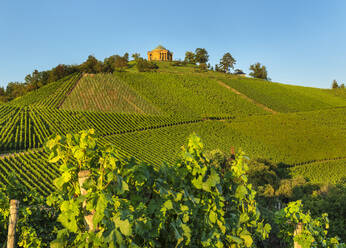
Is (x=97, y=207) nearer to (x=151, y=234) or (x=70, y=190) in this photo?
(x=70, y=190)

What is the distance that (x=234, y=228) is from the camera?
3.93 m

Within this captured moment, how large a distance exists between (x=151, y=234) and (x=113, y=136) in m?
34.3

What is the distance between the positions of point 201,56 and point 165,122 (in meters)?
75.5

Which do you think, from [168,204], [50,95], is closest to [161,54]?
[50,95]

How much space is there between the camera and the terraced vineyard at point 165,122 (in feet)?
105

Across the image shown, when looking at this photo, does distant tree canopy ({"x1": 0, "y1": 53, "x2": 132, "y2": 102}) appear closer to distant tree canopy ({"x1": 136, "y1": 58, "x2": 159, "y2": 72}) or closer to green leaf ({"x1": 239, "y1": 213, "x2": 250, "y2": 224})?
distant tree canopy ({"x1": 136, "y1": 58, "x2": 159, "y2": 72})

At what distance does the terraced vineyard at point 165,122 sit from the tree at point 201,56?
4408 centimetres

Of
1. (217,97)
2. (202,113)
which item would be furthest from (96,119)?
(217,97)

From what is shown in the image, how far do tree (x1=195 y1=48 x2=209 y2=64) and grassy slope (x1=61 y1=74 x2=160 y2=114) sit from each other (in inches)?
2297

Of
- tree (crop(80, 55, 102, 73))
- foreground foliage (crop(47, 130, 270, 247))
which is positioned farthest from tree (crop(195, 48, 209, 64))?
foreground foliage (crop(47, 130, 270, 247))

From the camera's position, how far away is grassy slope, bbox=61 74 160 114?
47.9m

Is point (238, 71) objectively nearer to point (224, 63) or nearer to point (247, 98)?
point (224, 63)

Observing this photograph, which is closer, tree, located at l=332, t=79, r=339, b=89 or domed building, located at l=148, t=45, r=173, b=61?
tree, located at l=332, t=79, r=339, b=89

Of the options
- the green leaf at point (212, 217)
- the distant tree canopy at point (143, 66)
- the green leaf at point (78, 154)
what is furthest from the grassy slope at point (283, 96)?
the green leaf at point (78, 154)
